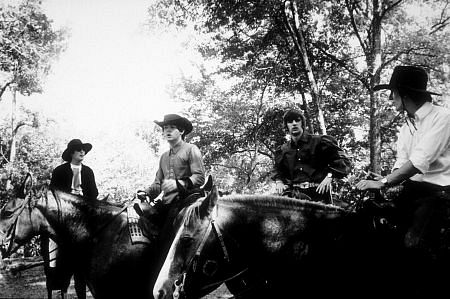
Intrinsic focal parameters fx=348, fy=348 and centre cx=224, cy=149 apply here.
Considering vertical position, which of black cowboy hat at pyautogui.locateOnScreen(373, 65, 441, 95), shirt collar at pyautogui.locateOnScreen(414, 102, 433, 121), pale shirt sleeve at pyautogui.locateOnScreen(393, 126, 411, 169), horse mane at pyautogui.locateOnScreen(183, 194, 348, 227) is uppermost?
black cowboy hat at pyautogui.locateOnScreen(373, 65, 441, 95)

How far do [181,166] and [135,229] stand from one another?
3.98 ft

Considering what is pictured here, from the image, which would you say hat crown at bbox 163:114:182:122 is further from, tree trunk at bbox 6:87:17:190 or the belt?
tree trunk at bbox 6:87:17:190

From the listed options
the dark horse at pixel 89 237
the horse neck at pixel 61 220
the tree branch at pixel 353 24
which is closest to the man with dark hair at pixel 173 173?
the dark horse at pixel 89 237

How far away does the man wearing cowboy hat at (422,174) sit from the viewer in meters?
2.71

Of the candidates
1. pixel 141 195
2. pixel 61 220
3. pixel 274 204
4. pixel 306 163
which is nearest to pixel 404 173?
pixel 274 204

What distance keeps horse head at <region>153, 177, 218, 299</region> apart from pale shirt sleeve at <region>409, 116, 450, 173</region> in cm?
167

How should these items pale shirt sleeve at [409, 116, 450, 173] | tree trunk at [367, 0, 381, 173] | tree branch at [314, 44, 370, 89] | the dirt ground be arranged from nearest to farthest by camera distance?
pale shirt sleeve at [409, 116, 450, 173]
the dirt ground
tree trunk at [367, 0, 381, 173]
tree branch at [314, 44, 370, 89]

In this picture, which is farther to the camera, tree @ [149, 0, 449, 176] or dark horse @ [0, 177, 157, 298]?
tree @ [149, 0, 449, 176]

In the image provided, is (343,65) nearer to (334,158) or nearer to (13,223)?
(334,158)

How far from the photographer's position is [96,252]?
4.79 meters

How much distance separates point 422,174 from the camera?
301 cm

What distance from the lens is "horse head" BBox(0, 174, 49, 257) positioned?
480cm

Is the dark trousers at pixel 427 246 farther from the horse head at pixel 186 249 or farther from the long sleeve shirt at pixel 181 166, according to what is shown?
the long sleeve shirt at pixel 181 166

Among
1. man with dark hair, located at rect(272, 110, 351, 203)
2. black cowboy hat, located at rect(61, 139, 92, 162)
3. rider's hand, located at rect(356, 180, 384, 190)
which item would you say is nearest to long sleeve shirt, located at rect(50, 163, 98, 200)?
black cowboy hat, located at rect(61, 139, 92, 162)
